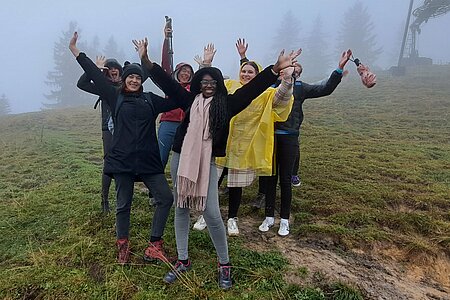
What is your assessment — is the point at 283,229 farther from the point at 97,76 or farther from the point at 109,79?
the point at 109,79

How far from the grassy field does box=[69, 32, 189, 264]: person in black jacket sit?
1.49ft

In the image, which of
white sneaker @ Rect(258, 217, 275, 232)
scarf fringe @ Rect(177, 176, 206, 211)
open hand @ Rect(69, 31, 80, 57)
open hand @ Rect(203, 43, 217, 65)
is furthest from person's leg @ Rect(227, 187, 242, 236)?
open hand @ Rect(69, 31, 80, 57)

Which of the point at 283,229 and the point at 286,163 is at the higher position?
the point at 286,163

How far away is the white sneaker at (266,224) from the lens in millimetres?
4715

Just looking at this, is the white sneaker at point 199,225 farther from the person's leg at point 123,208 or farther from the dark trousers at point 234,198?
the person's leg at point 123,208

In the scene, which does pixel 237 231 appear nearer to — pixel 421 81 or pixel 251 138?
pixel 251 138

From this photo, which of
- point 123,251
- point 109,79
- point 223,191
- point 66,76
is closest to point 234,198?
point 123,251

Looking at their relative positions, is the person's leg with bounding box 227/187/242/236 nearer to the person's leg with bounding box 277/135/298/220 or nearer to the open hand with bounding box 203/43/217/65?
the person's leg with bounding box 277/135/298/220

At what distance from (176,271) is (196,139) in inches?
57.2

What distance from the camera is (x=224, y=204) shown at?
582 centimetres

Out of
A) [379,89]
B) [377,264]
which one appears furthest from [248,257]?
[379,89]

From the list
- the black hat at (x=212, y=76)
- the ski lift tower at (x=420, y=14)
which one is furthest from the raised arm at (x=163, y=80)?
the ski lift tower at (x=420, y=14)

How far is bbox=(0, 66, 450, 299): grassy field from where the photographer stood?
135 inches

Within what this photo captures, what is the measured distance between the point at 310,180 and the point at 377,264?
307 cm
